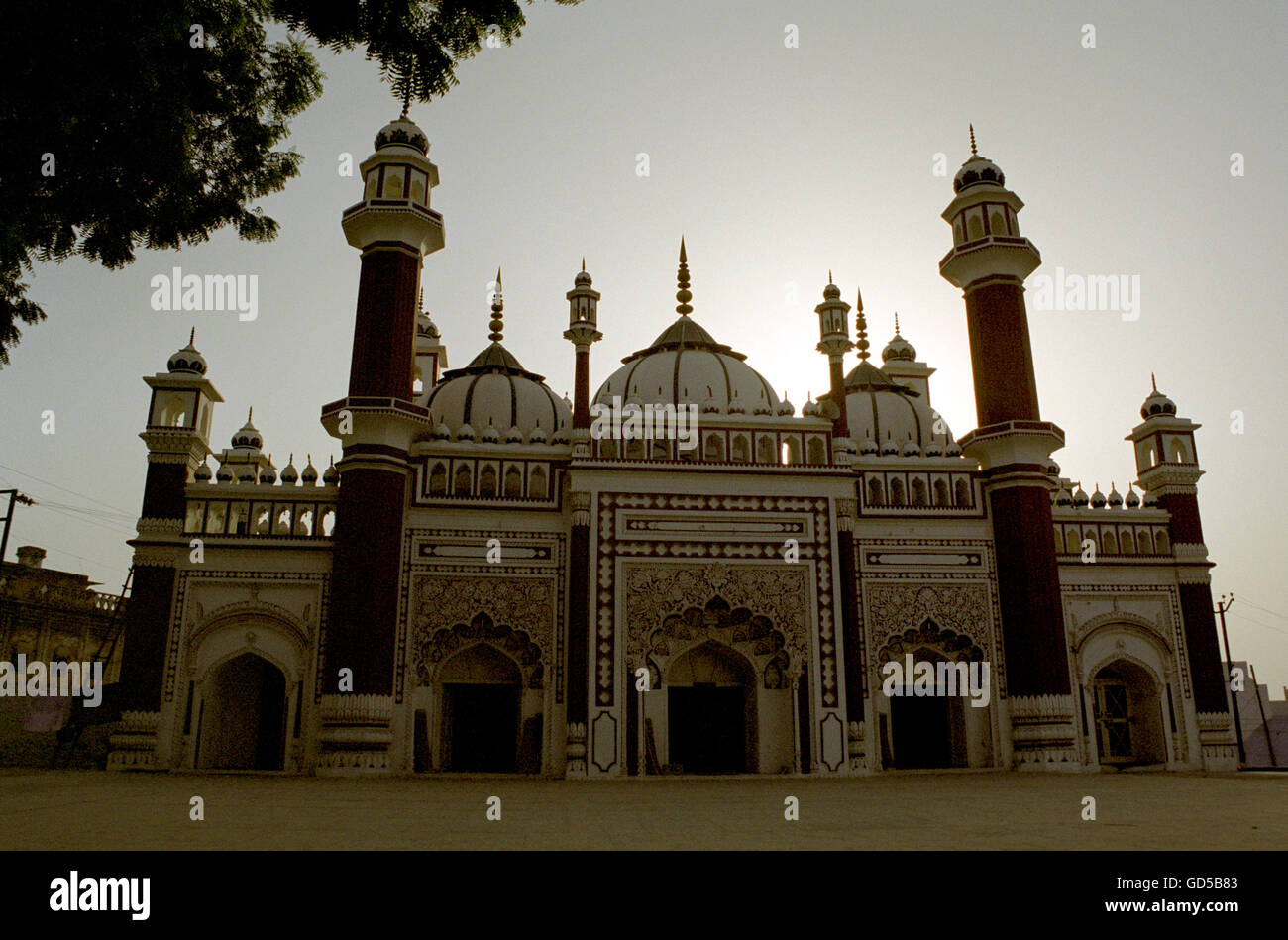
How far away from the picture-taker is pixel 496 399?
19.2 meters

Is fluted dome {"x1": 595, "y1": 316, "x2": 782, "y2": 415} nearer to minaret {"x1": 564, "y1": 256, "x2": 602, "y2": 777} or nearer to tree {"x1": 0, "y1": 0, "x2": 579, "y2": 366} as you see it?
minaret {"x1": 564, "y1": 256, "x2": 602, "y2": 777}

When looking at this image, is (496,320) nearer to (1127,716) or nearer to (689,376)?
(689,376)

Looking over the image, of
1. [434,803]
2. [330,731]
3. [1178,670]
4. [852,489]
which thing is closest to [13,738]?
[330,731]

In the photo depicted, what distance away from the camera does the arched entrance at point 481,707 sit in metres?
15.3

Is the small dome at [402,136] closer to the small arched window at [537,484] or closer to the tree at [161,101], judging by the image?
the small arched window at [537,484]

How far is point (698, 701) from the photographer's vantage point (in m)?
15.8

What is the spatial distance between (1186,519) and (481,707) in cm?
1345

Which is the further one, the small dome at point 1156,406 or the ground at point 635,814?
the small dome at point 1156,406

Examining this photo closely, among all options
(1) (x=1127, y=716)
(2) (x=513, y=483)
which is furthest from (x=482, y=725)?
Result: (1) (x=1127, y=716)

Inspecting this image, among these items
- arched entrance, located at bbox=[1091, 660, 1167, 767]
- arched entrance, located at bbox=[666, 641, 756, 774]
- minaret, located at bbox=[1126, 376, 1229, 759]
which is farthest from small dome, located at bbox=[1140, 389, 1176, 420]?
arched entrance, located at bbox=[666, 641, 756, 774]

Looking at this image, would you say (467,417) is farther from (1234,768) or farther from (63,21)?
(1234,768)

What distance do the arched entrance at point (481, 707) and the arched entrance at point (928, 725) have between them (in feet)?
21.2

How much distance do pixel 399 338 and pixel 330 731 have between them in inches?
251

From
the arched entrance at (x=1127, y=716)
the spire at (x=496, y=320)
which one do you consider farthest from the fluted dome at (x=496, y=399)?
the arched entrance at (x=1127, y=716)
